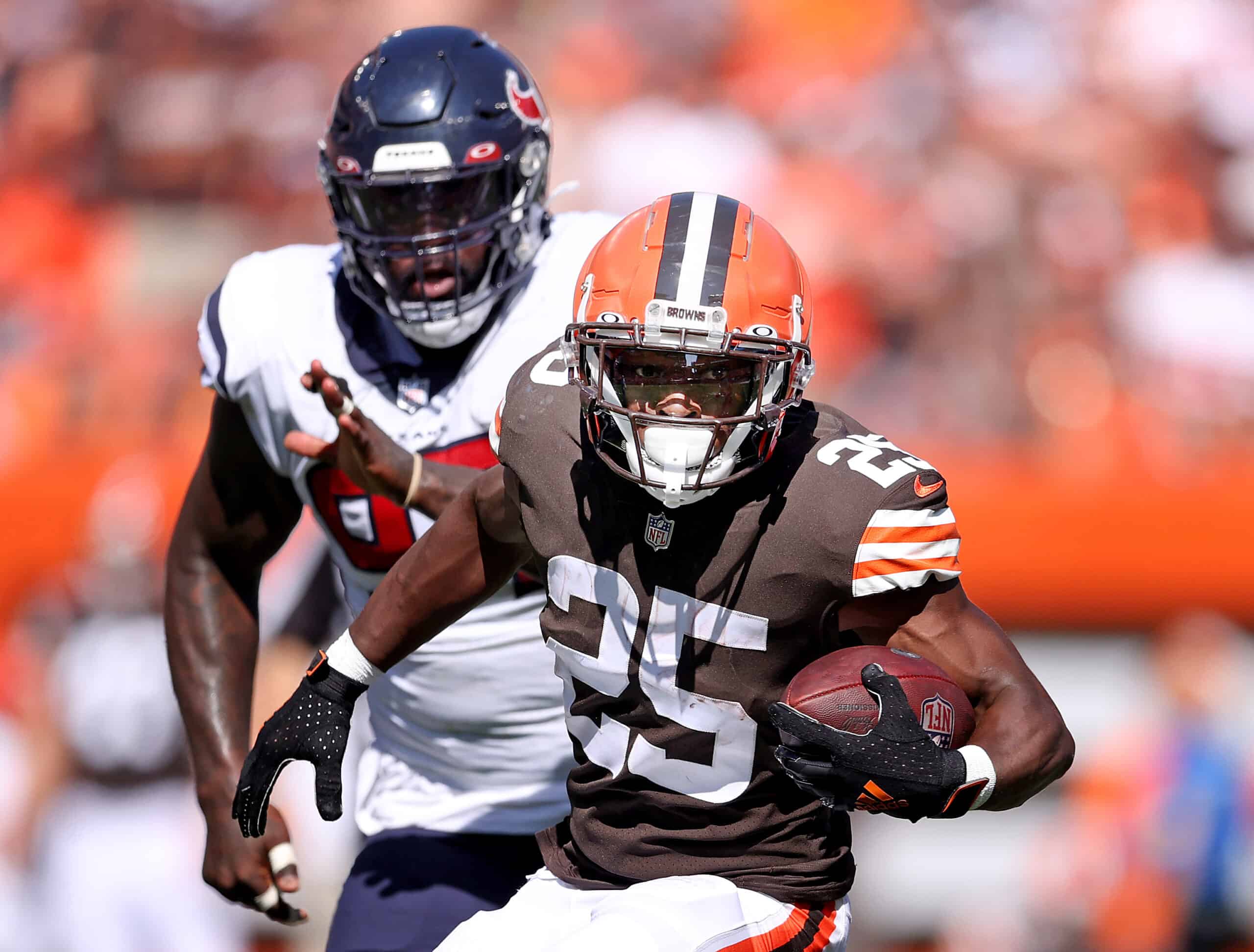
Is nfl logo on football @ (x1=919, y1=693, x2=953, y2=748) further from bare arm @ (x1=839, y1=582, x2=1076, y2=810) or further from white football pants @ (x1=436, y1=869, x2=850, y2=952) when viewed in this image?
white football pants @ (x1=436, y1=869, x2=850, y2=952)

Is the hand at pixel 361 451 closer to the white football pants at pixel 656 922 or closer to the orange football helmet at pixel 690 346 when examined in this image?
the orange football helmet at pixel 690 346

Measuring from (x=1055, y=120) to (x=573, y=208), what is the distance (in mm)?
1957

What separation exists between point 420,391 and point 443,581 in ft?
→ 1.76

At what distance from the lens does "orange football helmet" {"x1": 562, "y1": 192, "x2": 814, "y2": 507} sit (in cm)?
186

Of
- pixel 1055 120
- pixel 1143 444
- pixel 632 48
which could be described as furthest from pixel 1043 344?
pixel 632 48

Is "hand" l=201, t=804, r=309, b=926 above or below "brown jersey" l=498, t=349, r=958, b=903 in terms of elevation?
below

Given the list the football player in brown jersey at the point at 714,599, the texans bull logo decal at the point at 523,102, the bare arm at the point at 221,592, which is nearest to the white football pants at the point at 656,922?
the football player in brown jersey at the point at 714,599

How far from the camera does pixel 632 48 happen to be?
20.3 feet

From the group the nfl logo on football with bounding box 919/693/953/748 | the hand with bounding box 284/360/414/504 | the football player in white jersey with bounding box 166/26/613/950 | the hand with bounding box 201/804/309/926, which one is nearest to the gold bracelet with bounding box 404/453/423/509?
the hand with bounding box 284/360/414/504

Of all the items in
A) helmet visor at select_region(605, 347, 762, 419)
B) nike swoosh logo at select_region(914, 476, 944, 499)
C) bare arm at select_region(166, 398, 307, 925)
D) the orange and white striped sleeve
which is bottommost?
bare arm at select_region(166, 398, 307, 925)

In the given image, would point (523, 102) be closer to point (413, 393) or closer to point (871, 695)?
point (413, 393)

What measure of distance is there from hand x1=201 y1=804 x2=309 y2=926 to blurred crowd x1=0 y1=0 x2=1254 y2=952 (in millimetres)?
2341

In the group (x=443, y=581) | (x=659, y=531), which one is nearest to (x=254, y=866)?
(x=443, y=581)

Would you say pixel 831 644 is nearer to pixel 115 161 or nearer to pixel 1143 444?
pixel 1143 444
